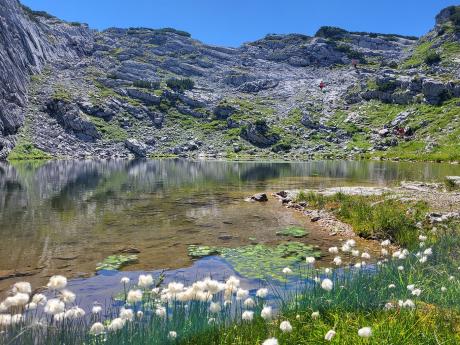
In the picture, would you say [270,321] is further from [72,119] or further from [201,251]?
[72,119]

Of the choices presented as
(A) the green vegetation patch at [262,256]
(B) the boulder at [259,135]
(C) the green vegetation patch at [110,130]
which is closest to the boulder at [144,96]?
(C) the green vegetation patch at [110,130]

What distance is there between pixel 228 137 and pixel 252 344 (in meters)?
152

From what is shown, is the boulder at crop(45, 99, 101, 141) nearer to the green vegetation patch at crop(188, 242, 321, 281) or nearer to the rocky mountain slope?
the rocky mountain slope

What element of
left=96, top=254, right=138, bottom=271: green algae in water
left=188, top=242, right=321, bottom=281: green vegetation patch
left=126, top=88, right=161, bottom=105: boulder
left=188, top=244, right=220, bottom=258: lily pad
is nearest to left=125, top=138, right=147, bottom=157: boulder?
left=126, top=88, right=161, bottom=105: boulder

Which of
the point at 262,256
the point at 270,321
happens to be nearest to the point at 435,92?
the point at 262,256

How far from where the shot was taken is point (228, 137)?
158 meters

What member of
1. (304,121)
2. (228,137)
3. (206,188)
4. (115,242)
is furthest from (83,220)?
(304,121)

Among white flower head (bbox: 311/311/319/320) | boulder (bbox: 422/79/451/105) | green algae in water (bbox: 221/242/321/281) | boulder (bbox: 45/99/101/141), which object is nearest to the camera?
white flower head (bbox: 311/311/319/320)

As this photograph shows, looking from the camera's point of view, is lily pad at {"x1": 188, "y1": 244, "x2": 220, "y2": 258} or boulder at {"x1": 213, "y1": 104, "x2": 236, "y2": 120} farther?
boulder at {"x1": 213, "y1": 104, "x2": 236, "y2": 120}

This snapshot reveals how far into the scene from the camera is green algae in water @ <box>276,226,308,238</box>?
73.3 feet

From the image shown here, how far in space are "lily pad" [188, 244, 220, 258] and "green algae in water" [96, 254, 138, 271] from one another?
245cm

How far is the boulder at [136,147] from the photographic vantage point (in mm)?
138625

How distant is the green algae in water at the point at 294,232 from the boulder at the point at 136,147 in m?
119

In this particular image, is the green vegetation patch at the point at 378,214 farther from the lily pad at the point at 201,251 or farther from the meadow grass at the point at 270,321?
the meadow grass at the point at 270,321
